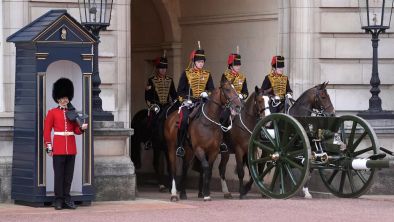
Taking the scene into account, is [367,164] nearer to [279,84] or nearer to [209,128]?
[209,128]

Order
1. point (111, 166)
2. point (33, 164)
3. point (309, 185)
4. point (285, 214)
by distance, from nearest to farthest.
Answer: point (285, 214), point (33, 164), point (111, 166), point (309, 185)

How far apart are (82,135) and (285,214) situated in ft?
8.69

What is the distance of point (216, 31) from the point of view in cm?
1938

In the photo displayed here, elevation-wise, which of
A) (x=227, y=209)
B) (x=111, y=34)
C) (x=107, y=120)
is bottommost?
(x=227, y=209)

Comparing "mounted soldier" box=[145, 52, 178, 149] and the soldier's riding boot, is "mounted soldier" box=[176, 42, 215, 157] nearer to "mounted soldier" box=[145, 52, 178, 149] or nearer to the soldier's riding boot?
the soldier's riding boot

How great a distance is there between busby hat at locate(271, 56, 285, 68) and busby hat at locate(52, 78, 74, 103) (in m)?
3.77

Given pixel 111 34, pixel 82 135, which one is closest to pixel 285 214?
pixel 82 135

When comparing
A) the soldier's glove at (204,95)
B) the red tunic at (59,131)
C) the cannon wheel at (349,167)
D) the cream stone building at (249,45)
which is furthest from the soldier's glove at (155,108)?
the red tunic at (59,131)

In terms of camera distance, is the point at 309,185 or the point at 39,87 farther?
the point at 309,185

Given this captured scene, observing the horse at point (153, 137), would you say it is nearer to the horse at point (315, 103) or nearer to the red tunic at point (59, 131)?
the horse at point (315, 103)

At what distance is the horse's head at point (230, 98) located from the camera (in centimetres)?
1566

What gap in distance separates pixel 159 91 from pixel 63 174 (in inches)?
187

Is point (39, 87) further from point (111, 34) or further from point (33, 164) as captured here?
point (111, 34)

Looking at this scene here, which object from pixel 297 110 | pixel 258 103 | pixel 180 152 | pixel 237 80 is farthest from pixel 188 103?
pixel 297 110
